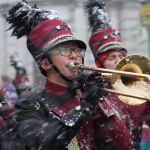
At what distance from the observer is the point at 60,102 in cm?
319

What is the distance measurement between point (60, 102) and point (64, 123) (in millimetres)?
Answer: 277

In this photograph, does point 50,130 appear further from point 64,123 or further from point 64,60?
point 64,60

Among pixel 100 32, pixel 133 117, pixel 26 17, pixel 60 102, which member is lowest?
pixel 133 117

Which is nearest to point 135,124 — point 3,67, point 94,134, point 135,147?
point 135,147

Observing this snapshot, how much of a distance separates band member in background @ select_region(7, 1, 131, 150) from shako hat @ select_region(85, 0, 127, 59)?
1.44 m

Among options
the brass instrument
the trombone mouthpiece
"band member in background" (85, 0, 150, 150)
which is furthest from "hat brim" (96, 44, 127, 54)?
the trombone mouthpiece

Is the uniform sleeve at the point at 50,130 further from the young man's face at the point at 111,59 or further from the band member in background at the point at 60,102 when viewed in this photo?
the young man's face at the point at 111,59

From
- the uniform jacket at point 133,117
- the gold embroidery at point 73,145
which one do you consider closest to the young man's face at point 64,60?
the gold embroidery at point 73,145

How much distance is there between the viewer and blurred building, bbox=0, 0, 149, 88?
9375mm

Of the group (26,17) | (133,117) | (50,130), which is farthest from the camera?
(133,117)

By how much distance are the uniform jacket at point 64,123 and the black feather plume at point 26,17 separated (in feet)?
1.81

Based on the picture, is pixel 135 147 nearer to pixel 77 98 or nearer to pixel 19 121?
pixel 77 98

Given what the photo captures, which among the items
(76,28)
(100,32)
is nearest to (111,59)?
(100,32)

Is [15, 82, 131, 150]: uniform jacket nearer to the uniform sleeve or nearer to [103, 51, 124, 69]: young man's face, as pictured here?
the uniform sleeve
